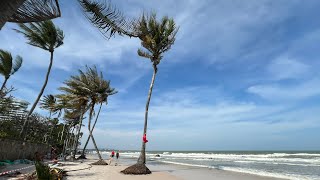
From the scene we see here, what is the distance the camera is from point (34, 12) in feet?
12.0

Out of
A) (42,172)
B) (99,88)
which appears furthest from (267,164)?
(42,172)

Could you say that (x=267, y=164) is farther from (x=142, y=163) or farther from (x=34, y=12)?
(x=34, y=12)

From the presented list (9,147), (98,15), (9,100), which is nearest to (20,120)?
(9,100)

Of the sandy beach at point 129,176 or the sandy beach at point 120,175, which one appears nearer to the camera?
the sandy beach at point 120,175

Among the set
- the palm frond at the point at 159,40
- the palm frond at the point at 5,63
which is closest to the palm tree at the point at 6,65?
the palm frond at the point at 5,63

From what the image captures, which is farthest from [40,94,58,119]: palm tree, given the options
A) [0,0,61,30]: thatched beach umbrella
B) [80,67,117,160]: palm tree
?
[0,0,61,30]: thatched beach umbrella

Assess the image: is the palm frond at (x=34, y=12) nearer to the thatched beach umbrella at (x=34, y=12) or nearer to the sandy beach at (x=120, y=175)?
the thatched beach umbrella at (x=34, y=12)

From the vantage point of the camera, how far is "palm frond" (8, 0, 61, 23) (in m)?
3.54

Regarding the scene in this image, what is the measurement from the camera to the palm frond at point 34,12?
354 centimetres

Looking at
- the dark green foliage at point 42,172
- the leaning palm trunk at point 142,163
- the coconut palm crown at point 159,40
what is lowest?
the dark green foliage at point 42,172

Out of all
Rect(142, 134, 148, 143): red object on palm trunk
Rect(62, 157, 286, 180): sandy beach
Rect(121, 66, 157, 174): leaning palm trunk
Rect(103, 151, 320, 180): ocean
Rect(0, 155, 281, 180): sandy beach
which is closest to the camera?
Rect(0, 155, 281, 180): sandy beach

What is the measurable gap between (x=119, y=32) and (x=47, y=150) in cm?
3928

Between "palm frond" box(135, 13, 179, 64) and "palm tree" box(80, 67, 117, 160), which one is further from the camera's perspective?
"palm tree" box(80, 67, 117, 160)

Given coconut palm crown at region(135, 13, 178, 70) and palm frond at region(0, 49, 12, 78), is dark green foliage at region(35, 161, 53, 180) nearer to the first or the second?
coconut palm crown at region(135, 13, 178, 70)
